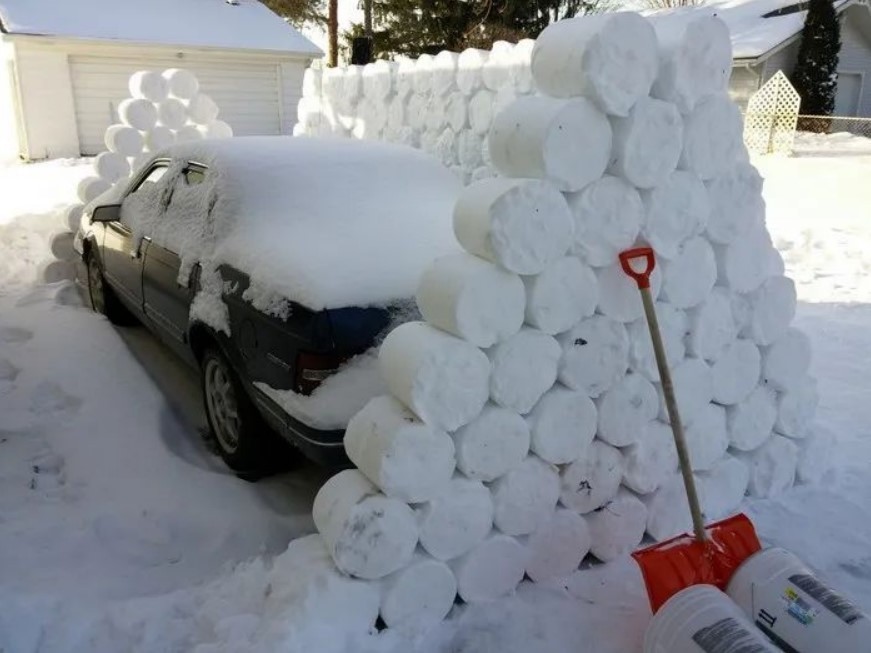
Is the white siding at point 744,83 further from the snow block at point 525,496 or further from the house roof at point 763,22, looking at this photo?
the snow block at point 525,496

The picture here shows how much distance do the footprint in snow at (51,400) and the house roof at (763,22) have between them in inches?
704

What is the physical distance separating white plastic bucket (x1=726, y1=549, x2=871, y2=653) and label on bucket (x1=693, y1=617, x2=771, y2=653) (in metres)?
0.20

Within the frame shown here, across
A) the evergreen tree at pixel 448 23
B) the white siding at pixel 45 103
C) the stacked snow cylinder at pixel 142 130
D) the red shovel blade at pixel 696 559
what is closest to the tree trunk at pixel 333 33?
the evergreen tree at pixel 448 23

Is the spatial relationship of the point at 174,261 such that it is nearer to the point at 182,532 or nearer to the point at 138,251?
the point at 138,251

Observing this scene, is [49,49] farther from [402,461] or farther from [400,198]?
[402,461]

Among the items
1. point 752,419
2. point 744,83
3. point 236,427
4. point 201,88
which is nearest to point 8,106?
point 201,88

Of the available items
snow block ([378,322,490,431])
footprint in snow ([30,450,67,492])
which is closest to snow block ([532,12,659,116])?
snow block ([378,322,490,431])

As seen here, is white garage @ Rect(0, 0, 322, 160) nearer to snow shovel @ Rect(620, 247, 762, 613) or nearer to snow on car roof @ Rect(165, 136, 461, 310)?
snow on car roof @ Rect(165, 136, 461, 310)

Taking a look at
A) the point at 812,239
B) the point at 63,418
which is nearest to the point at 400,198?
the point at 63,418

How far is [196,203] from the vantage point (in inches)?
153

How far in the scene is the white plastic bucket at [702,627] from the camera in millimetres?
1975

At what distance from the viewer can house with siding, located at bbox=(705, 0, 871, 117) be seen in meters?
19.6

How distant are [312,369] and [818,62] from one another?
20949 mm

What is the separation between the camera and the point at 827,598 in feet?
6.95
